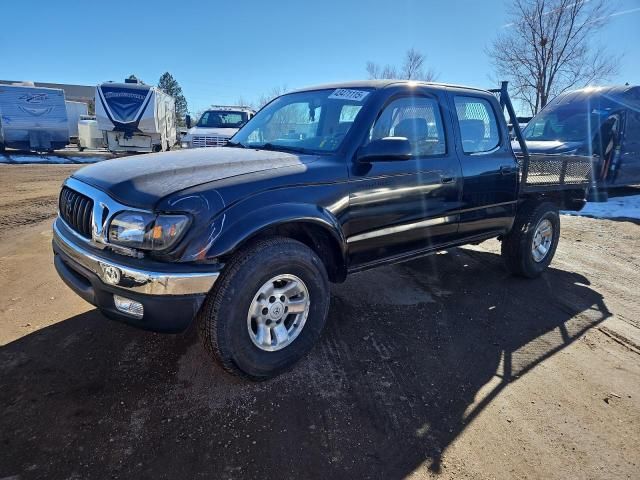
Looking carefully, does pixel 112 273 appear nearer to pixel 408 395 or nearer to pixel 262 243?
pixel 262 243

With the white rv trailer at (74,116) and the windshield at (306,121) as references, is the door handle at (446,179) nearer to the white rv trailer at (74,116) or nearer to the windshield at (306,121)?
the windshield at (306,121)

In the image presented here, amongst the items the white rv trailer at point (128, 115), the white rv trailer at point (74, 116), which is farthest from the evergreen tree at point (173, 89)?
the white rv trailer at point (128, 115)

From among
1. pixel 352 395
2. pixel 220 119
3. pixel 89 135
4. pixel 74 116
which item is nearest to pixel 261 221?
pixel 352 395

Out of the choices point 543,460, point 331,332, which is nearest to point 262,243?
point 331,332

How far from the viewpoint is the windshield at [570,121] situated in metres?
9.39

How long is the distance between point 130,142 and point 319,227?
15.6 metres

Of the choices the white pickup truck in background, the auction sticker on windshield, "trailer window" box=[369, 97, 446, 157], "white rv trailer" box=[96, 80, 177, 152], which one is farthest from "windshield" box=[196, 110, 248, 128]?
"trailer window" box=[369, 97, 446, 157]

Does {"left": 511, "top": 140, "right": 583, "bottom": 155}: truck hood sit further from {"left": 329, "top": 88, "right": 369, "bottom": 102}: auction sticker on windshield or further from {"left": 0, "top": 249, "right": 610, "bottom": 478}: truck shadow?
{"left": 329, "top": 88, "right": 369, "bottom": 102}: auction sticker on windshield

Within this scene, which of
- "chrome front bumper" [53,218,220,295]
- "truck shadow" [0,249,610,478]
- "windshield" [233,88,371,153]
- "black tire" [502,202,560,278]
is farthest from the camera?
"black tire" [502,202,560,278]

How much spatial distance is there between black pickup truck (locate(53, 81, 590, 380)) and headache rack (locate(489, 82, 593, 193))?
0.30 metres

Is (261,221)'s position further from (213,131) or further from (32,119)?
(32,119)

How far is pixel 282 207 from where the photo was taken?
105 inches

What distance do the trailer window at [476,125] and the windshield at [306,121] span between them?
109 cm

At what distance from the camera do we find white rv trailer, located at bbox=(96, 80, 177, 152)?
51.7ft
